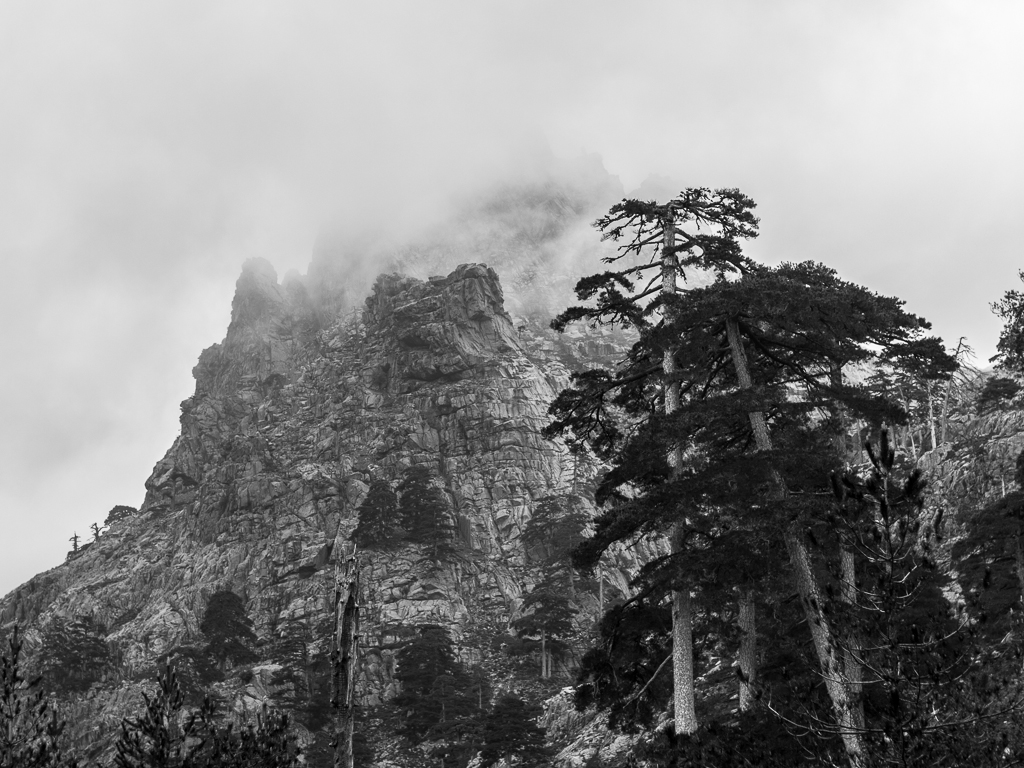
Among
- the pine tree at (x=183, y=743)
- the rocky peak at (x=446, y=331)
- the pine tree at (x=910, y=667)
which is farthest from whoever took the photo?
the rocky peak at (x=446, y=331)

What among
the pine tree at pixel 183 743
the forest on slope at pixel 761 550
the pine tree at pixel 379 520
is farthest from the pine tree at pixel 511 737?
the pine tree at pixel 379 520

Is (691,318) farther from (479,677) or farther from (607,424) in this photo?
(479,677)

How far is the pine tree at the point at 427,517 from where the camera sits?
3169 inches

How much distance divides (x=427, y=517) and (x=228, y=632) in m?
22.2

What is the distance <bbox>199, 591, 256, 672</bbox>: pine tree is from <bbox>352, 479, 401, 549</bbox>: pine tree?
42.4 ft

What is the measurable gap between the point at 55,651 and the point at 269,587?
19.8 meters

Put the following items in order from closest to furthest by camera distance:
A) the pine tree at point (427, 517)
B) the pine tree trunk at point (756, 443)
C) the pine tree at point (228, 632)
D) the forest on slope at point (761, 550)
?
the forest on slope at point (761, 550) < the pine tree trunk at point (756, 443) < the pine tree at point (228, 632) < the pine tree at point (427, 517)

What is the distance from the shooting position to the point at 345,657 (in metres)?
8.95

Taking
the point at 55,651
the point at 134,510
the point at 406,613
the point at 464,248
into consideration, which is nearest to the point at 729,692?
the point at 406,613

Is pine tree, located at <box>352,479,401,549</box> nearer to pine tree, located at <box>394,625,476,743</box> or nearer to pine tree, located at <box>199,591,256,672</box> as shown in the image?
pine tree, located at <box>199,591,256,672</box>

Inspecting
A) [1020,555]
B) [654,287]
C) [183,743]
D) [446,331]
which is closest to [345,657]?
[183,743]

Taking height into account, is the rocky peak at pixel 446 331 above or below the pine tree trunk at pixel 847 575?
above

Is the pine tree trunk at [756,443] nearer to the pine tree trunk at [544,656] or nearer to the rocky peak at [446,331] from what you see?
the pine tree trunk at [544,656]

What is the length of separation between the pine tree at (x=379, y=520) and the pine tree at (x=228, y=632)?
12.9 meters
